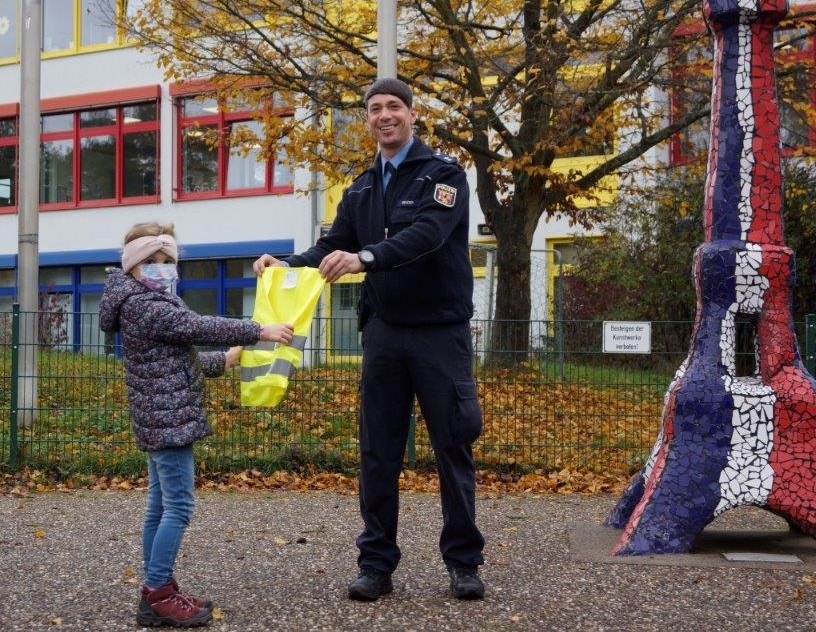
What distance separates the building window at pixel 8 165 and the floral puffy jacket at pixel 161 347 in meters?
26.7

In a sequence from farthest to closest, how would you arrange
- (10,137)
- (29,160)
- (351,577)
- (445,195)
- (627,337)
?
(10,137) → (29,160) → (627,337) → (351,577) → (445,195)

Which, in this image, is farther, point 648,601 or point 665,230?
point 665,230

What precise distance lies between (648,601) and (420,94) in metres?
11.2

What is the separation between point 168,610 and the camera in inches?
181

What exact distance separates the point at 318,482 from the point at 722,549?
3.94 meters

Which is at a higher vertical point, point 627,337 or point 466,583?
point 627,337

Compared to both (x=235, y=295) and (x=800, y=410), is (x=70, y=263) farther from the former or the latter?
(x=800, y=410)

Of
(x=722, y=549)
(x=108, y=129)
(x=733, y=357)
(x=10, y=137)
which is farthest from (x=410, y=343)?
(x=10, y=137)

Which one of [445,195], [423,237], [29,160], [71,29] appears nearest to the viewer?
[423,237]

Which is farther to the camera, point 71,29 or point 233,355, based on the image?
point 71,29

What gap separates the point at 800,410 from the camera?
6059mm

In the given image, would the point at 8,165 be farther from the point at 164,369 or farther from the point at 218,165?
the point at 164,369

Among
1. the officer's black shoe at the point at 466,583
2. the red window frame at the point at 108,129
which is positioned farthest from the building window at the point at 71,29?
the officer's black shoe at the point at 466,583

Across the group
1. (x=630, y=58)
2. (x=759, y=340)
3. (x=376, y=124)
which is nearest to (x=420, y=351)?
(x=376, y=124)
